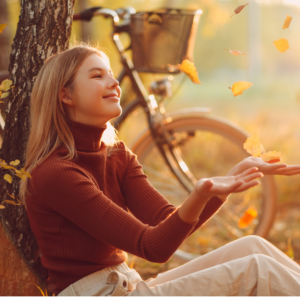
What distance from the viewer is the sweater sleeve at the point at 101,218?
1233mm

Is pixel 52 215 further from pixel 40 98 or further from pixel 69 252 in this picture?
pixel 40 98

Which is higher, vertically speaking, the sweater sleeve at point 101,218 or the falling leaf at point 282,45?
the falling leaf at point 282,45

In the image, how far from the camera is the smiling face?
4.83ft

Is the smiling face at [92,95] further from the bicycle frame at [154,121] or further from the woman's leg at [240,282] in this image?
the bicycle frame at [154,121]

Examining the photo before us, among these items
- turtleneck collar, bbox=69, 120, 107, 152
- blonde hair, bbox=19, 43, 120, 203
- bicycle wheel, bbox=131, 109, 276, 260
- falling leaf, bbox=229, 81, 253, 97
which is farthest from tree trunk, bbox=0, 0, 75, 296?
bicycle wheel, bbox=131, 109, 276, 260

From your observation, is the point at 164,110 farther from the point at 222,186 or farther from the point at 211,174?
the point at 211,174

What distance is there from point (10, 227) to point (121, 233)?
586mm

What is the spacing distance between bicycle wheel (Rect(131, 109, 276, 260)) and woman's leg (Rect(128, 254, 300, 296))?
792 mm

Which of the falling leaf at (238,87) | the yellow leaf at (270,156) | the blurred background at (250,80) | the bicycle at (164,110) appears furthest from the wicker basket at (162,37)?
the yellow leaf at (270,156)

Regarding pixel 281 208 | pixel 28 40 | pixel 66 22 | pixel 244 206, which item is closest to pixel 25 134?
pixel 28 40

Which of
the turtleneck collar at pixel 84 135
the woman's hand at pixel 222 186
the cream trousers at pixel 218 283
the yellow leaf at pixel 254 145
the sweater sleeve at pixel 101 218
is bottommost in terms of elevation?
the cream trousers at pixel 218 283

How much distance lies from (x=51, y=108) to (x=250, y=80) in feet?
60.8

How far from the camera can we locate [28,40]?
64.1 inches

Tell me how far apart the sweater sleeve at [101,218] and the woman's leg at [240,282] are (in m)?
0.15
